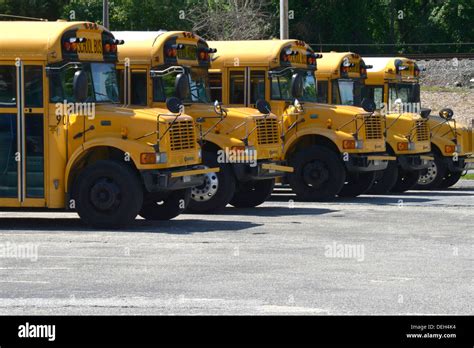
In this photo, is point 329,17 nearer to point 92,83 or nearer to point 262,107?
point 262,107

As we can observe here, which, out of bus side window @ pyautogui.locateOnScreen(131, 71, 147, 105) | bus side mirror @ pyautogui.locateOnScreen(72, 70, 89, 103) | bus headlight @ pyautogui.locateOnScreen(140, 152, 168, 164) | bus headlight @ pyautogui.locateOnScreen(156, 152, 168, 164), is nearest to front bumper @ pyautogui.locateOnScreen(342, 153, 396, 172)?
bus side window @ pyautogui.locateOnScreen(131, 71, 147, 105)

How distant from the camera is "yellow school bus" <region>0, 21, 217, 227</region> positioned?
60.4ft

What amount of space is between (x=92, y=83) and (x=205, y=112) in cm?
297

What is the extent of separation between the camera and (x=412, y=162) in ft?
91.0

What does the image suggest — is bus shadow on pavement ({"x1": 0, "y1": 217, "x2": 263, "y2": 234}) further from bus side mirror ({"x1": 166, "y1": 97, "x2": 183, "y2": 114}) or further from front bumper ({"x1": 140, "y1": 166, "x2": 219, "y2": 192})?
bus side mirror ({"x1": 166, "y1": 97, "x2": 183, "y2": 114})

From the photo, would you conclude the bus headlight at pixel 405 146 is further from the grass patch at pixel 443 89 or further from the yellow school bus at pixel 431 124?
the grass patch at pixel 443 89

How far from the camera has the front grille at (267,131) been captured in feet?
71.9

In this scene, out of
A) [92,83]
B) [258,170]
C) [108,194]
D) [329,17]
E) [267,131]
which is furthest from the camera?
[329,17]

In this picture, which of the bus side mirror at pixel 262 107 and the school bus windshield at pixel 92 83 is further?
the bus side mirror at pixel 262 107

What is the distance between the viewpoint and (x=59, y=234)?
18.0m

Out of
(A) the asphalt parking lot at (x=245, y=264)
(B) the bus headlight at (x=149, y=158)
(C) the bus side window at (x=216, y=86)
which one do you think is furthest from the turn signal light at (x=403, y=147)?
(B) the bus headlight at (x=149, y=158)

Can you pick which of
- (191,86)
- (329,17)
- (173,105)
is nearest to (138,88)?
(191,86)

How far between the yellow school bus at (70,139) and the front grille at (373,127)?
6.87 metres
